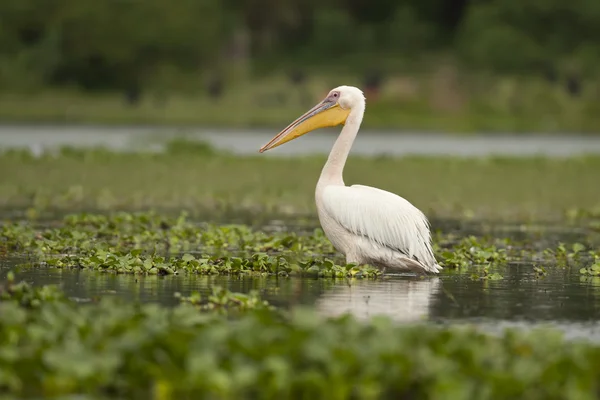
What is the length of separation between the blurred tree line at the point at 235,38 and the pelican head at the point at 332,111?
26.9 m

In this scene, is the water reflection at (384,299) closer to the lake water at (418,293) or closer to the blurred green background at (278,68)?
the lake water at (418,293)

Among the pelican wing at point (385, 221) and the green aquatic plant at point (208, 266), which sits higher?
the pelican wing at point (385, 221)

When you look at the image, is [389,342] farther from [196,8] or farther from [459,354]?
[196,8]

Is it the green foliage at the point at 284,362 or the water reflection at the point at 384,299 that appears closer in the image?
the green foliage at the point at 284,362

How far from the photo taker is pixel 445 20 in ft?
144

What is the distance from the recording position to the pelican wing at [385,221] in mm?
9133

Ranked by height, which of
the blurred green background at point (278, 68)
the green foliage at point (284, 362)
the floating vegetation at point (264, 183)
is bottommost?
the green foliage at point (284, 362)

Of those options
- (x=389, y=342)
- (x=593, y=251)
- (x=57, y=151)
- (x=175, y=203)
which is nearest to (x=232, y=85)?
(x=57, y=151)

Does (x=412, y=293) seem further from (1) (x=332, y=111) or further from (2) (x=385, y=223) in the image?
(1) (x=332, y=111)

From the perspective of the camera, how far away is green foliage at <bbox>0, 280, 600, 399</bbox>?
5.21 m

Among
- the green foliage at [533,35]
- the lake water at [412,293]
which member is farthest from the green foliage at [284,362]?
the green foliage at [533,35]

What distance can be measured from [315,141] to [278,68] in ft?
20.4

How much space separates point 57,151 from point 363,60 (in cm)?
1720

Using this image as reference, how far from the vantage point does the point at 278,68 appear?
3844cm
